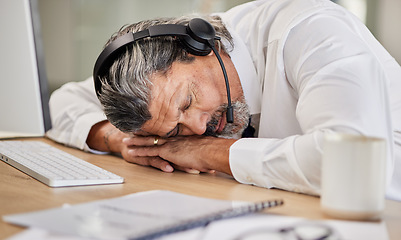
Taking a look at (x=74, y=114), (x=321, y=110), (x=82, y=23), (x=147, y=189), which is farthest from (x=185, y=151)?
(x=82, y=23)

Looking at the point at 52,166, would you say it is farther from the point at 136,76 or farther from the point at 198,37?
the point at 198,37

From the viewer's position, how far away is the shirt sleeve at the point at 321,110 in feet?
2.73

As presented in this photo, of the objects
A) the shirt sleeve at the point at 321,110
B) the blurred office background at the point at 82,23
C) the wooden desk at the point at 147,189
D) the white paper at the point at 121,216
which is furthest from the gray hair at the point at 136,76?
the blurred office background at the point at 82,23

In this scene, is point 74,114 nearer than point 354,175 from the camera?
No

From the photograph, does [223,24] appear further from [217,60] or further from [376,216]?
[376,216]

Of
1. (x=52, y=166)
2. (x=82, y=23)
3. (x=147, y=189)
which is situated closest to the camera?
(x=147, y=189)

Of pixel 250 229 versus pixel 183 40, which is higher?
pixel 183 40

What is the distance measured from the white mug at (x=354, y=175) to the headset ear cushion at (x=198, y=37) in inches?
20.5

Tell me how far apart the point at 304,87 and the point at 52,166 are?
0.55m

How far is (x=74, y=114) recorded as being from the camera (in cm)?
155

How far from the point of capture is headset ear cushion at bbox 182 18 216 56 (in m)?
1.08

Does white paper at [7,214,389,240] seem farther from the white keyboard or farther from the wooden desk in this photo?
the white keyboard

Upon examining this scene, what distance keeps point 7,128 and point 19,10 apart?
371 millimetres

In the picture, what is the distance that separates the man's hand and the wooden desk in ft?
0.09
